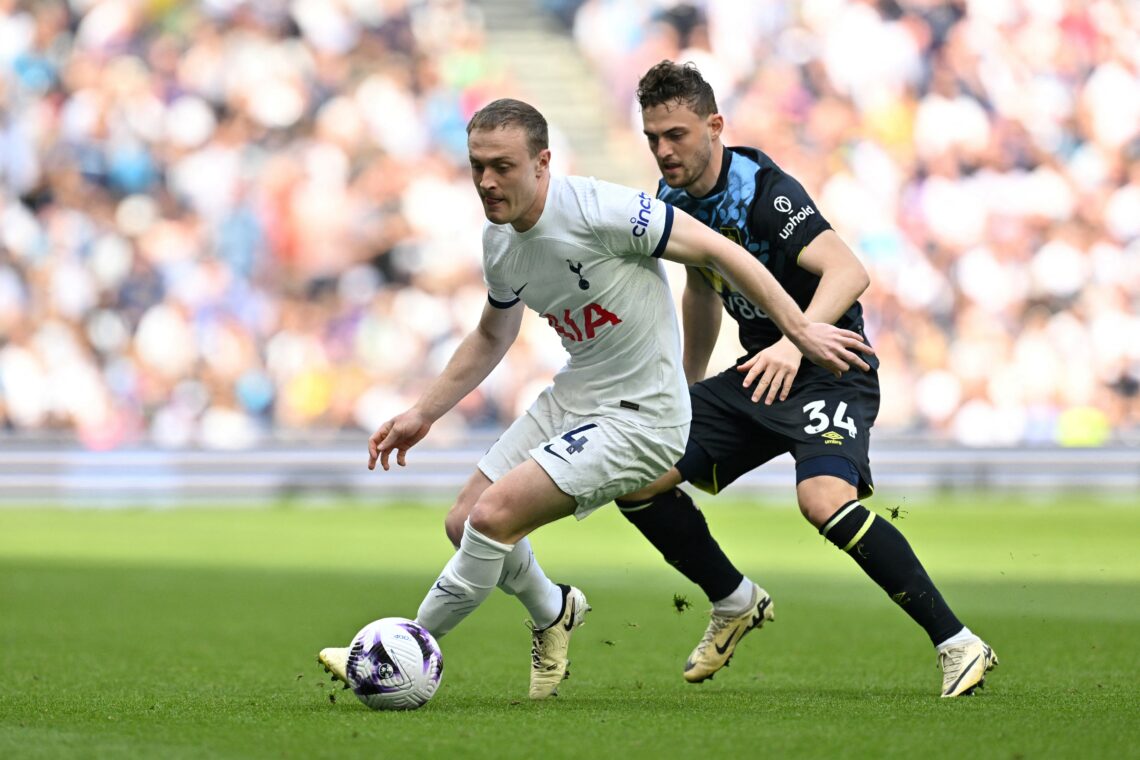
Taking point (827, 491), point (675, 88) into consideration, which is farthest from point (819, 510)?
point (675, 88)

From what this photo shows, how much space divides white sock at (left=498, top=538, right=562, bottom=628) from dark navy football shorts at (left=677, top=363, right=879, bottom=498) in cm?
82

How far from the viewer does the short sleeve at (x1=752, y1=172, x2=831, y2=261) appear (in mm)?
6977

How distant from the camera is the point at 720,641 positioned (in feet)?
23.8

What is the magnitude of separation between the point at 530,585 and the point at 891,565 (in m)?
1.38

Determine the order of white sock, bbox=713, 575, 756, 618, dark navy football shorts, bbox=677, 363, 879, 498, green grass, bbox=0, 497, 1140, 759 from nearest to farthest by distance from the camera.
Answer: green grass, bbox=0, 497, 1140, 759 < dark navy football shorts, bbox=677, 363, 879, 498 < white sock, bbox=713, 575, 756, 618

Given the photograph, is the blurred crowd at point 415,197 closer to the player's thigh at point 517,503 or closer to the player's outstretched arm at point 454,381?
the player's outstretched arm at point 454,381

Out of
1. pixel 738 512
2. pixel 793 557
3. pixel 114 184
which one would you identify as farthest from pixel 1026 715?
pixel 114 184

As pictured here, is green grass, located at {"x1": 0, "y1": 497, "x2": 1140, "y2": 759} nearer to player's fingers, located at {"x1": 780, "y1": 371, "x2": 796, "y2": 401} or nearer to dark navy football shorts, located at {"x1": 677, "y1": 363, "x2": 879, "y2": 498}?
dark navy football shorts, located at {"x1": 677, "y1": 363, "x2": 879, "y2": 498}

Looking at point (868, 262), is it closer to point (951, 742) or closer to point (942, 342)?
point (942, 342)

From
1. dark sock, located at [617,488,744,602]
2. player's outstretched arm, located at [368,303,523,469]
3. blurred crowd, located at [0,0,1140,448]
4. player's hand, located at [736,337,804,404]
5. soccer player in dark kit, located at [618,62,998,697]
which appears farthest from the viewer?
blurred crowd, located at [0,0,1140,448]

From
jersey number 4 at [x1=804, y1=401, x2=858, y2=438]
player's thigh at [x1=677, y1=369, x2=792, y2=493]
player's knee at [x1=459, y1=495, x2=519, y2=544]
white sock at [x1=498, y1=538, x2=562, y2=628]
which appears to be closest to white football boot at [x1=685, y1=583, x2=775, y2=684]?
player's thigh at [x1=677, y1=369, x2=792, y2=493]

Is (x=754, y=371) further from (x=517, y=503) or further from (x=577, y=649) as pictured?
(x=577, y=649)

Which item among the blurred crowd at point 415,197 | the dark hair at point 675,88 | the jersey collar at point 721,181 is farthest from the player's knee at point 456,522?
the blurred crowd at point 415,197

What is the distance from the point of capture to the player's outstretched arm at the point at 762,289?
242 inches
